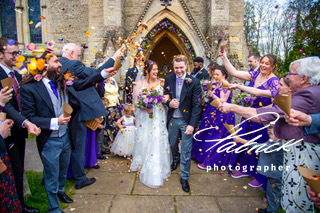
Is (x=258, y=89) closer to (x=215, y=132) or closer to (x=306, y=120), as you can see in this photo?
(x=306, y=120)

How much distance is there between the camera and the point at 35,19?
12359 mm

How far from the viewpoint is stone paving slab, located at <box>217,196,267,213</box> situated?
3120mm

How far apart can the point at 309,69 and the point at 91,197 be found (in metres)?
3.52

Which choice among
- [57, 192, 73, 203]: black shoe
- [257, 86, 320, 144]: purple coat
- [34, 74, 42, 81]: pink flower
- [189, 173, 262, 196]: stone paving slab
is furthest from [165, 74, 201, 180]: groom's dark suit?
[34, 74, 42, 81]: pink flower

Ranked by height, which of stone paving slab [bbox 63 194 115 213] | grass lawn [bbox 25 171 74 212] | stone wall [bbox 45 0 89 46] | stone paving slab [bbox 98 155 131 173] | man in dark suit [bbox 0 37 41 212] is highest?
stone wall [bbox 45 0 89 46]

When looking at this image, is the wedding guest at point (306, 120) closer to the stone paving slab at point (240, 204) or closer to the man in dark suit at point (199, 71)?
the stone paving slab at point (240, 204)

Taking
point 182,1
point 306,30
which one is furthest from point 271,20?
point 182,1

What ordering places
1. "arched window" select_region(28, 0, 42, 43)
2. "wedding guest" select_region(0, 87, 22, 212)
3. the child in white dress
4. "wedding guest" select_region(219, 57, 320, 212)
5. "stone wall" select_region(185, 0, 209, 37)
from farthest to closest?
"arched window" select_region(28, 0, 42, 43) → "stone wall" select_region(185, 0, 209, 37) → the child in white dress → "wedding guest" select_region(0, 87, 22, 212) → "wedding guest" select_region(219, 57, 320, 212)


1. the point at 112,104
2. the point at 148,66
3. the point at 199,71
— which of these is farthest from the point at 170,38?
the point at 148,66

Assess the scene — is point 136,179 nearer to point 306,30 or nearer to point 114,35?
point 114,35

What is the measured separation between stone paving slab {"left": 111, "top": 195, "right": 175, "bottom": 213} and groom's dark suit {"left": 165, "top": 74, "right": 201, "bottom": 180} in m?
0.66

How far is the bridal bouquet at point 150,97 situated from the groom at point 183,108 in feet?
0.72

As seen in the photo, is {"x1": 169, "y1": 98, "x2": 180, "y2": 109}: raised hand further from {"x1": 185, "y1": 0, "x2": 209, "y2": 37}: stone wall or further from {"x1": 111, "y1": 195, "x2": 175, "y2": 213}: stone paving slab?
{"x1": 185, "y1": 0, "x2": 209, "y2": 37}: stone wall

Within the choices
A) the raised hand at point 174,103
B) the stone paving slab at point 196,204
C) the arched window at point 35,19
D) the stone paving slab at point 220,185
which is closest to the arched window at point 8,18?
the arched window at point 35,19
